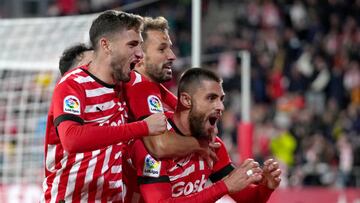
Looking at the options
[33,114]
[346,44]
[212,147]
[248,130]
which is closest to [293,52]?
[346,44]

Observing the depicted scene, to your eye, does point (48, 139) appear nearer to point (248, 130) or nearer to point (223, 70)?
point (248, 130)

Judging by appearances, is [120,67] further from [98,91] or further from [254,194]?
[254,194]

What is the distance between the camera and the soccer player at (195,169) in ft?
18.8

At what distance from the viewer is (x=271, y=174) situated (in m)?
6.00

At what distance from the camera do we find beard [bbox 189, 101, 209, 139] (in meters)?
5.89

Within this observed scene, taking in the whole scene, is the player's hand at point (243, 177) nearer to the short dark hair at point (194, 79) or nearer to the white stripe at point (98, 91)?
→ the short dark hair at point (194, 79)

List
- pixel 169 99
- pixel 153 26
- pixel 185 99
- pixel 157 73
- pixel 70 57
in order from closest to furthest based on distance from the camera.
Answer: pixel 185 99, pixel 157 73, pixel 153 26, pixel 169 99, pixel 70 57

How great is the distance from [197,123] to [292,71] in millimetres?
12497

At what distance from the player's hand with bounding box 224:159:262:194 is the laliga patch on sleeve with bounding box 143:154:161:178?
1.28 feet

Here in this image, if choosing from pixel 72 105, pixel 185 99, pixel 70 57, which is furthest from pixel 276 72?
pixel 72 105

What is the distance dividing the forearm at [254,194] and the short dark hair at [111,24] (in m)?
1.21

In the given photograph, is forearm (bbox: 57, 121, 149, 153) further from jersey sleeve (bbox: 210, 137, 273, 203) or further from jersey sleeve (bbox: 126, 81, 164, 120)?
jersey sleeve (bbox: 210, 137, 273, 203)

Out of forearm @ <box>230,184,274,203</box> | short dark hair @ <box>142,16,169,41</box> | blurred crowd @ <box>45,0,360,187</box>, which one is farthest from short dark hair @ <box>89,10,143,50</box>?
blurred crowd @ <box>45,0,360,187</box>

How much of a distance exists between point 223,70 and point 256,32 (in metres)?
1.84
